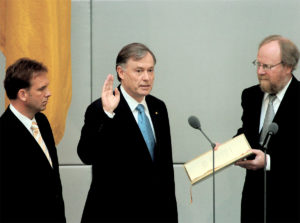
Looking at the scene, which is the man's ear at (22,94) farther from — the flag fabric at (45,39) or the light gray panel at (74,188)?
the light gray panel at (74,188)

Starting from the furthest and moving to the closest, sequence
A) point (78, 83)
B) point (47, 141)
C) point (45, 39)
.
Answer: point (78, 83), point (45, 39), point (47, 141)

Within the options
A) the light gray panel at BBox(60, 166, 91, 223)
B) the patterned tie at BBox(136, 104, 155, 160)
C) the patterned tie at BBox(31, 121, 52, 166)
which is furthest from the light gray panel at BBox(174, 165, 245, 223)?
the patterned tie at BBox(31, 121, 52, 166)

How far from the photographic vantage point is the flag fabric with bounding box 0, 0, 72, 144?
334 centimetres

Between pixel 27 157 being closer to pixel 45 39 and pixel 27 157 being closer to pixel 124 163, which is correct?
pixel 124 163

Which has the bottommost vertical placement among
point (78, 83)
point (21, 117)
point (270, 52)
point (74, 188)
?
point (74, 188)

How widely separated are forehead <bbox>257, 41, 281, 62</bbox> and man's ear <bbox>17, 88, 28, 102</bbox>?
141 cm

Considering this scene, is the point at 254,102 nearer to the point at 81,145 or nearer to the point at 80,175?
the point at 81,145

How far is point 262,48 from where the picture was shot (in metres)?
3.13

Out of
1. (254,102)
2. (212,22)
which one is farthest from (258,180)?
(212,22)

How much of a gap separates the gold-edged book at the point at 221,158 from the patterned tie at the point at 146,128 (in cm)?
24

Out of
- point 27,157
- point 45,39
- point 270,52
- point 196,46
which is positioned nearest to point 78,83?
point 45,39

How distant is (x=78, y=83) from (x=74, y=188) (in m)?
0.85

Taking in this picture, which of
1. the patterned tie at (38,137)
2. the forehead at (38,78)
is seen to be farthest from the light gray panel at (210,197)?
the forehead at (38,78)

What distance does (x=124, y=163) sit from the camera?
286 cm
